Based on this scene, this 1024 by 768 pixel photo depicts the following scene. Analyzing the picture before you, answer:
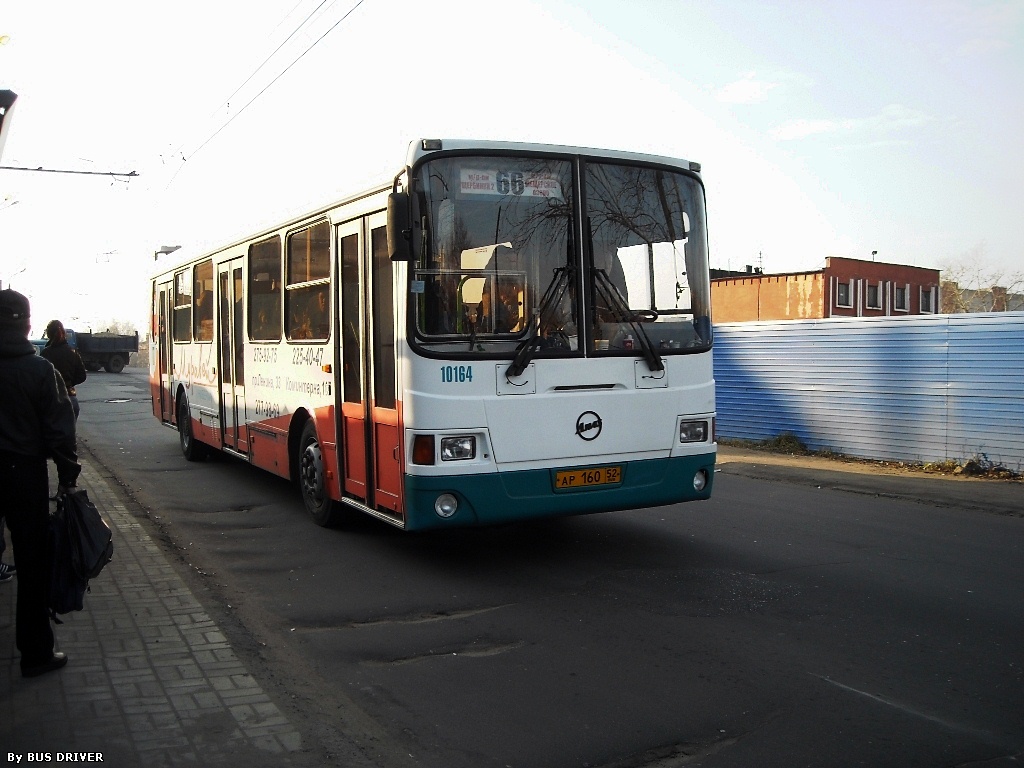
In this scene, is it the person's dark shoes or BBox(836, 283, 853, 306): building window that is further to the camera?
BBox(836, 283, 853, 306): building window

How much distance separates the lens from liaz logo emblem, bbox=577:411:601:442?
7367 mm

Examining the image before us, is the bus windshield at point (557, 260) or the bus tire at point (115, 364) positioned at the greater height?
the bus windshield at point (557, 260)

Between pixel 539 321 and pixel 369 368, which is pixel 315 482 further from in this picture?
pixel 539 321

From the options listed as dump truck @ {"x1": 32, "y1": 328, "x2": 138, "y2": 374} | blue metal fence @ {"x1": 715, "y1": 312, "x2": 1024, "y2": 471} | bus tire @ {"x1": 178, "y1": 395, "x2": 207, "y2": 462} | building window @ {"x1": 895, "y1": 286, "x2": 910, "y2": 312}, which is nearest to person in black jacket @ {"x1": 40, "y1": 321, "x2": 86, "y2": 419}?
bus tire @ {"x1": 178, "y1": 395, "x2": 207, "y2": 462}

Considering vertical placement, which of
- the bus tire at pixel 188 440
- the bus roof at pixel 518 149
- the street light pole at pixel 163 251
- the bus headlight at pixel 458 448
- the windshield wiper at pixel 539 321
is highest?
the street light pole at pixel 163 251

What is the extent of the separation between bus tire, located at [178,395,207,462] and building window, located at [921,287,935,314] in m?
56.5

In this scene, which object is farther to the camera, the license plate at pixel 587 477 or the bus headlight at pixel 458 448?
the license plate at pixel 587 477

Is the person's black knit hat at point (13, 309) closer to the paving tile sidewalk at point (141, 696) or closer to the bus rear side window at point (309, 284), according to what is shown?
the paving tile sidewalk at point (141, 696)

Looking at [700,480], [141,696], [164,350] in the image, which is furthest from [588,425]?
[164,350]

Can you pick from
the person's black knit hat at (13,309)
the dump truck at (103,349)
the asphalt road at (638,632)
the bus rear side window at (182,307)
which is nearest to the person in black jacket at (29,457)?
the person's black knit hat at (13,309)

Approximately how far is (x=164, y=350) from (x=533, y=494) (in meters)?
10.5

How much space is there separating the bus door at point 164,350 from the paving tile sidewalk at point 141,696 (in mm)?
9240

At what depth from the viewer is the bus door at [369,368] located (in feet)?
24.3

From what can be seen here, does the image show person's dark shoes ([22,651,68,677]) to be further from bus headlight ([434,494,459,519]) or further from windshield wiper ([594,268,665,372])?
windshield wiper ([594,268,665,372])
